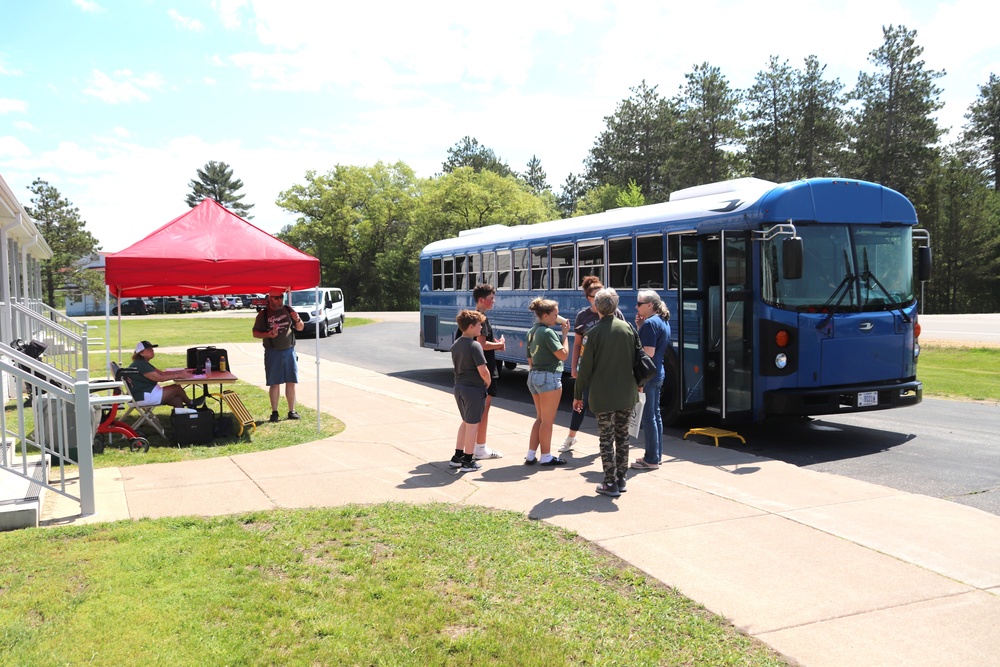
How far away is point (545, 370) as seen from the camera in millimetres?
8039

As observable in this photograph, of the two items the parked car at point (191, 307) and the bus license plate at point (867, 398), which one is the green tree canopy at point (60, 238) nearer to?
the parked car at point (191, 307)

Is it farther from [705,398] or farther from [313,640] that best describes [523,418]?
[313,640]

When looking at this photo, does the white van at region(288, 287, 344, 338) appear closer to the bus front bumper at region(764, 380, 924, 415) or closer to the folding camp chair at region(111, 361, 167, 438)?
the folding camp chair at region(111, 361, 167, 438)

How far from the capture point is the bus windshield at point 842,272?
9086 mm

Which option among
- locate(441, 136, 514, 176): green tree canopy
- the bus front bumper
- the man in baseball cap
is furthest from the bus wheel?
locate(441, 136, 514, 176): green tree canopy

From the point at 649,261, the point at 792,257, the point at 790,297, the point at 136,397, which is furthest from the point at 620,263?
the point at 136,397

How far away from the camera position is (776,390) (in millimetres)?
9008

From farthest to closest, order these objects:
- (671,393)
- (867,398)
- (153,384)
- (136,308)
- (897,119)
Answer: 1. (136,308)
2. (897,119)
3. (671,393)
4. (153,384)
5. (867,398)

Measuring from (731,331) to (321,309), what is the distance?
21.4 meters

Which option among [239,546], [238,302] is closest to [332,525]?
[239,546]

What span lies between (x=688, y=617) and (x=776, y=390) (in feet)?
16.6

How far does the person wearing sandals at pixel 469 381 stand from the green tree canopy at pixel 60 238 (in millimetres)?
52975

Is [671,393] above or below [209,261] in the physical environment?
below

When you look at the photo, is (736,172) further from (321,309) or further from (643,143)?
(321,309)
